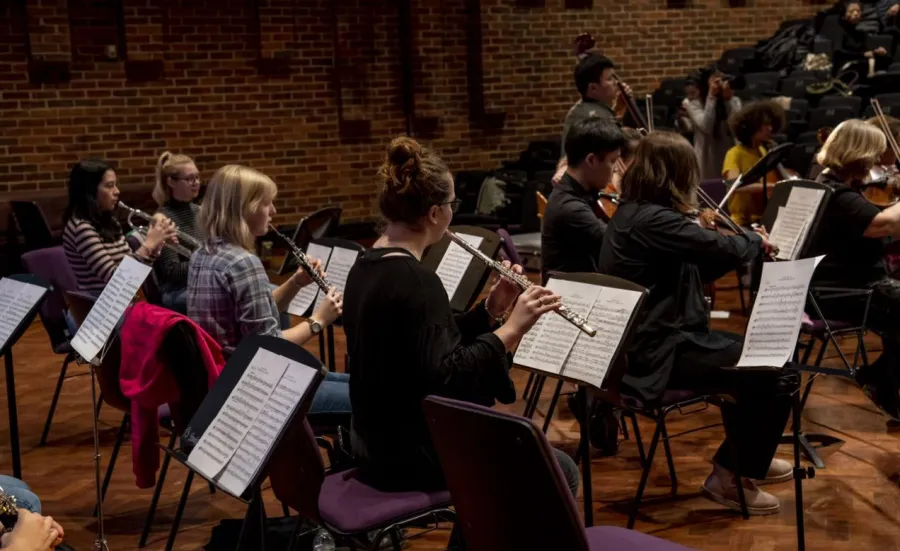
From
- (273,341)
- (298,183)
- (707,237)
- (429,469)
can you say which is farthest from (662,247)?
(298,183)

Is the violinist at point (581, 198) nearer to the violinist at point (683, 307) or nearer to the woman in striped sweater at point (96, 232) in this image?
the violinist at point (683, 307)

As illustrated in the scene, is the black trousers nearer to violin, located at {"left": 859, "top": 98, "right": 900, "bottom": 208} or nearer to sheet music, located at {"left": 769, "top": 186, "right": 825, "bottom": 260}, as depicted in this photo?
sheet music, located at {"left": 769, "top": 186, "right": 825, "bottom": 260}

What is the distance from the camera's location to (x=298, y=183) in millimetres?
10086

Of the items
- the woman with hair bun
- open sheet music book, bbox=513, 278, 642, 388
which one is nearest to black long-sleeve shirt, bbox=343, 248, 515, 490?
the woman with hair bun

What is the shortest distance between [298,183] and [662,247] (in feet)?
22.2

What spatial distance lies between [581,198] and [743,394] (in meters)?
1.06

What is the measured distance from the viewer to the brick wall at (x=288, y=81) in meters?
9.02

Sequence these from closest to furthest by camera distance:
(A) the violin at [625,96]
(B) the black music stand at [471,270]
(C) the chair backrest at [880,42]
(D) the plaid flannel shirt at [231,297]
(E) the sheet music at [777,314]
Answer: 1. (E) the sheet music at [777,314]
2. (D) the plaid flannel shirt at [231,297]
3. (B) the black music stand at [471,270]
4. (A) the violin at [625,96]
5. (C) the chair backrest at [880,42]

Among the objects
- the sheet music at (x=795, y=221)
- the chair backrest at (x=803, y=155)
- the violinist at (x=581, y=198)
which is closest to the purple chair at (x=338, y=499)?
the violinist at (x=581, y=198)

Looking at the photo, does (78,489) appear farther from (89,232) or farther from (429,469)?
(429,469)

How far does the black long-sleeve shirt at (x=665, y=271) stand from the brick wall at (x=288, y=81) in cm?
654

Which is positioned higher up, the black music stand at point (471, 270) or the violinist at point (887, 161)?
the violinist at point (887, 161)

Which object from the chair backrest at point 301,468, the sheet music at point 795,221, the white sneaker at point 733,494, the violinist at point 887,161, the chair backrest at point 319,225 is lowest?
the white sneaker at point 733,494

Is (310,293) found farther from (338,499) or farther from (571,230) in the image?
(338,499)
